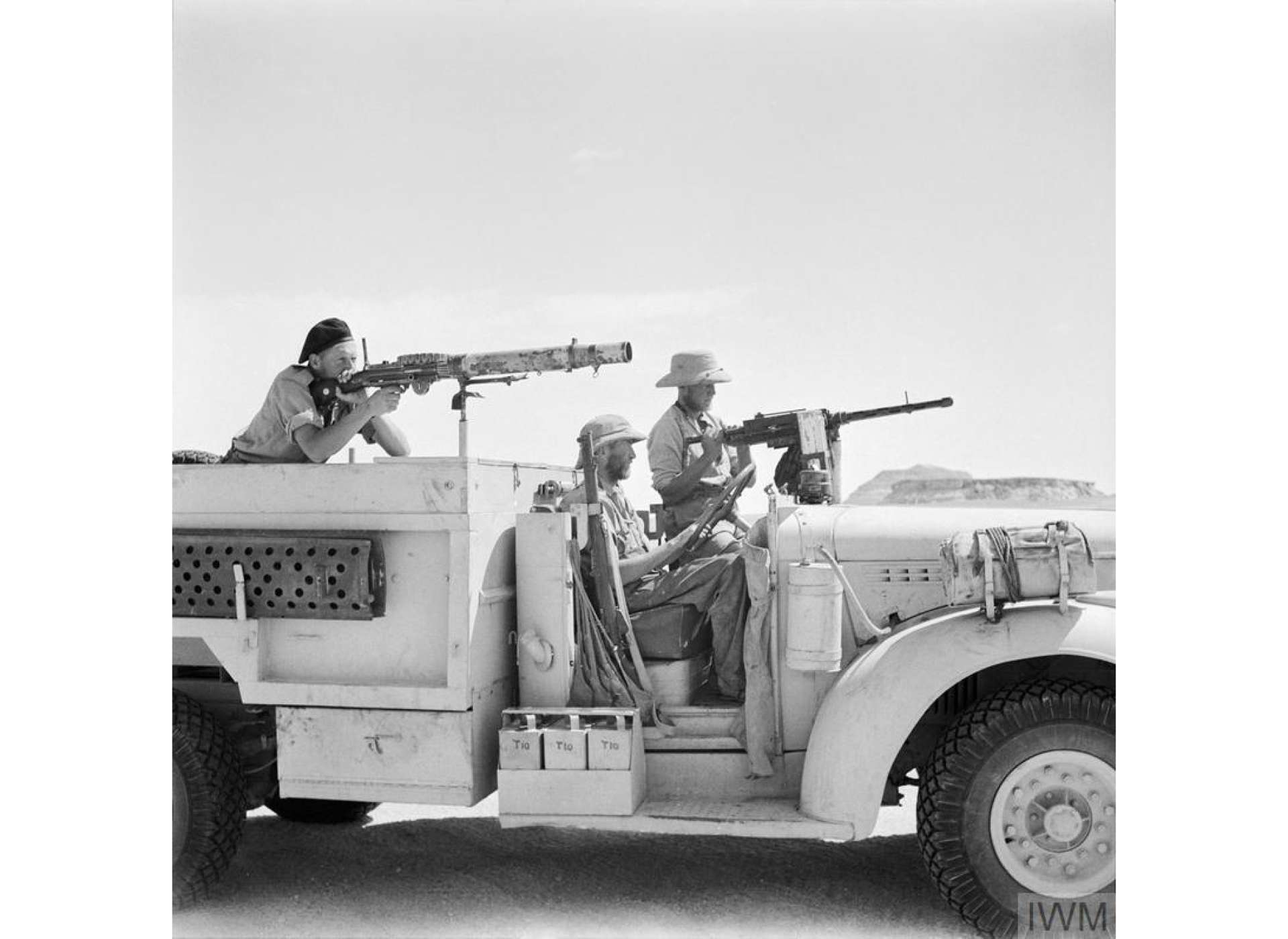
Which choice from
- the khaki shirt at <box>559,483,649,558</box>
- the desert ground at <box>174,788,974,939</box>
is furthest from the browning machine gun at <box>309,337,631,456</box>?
the desert ground at <box>174,788,974,939</box>

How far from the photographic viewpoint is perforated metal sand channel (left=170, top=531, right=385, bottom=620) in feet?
14.3

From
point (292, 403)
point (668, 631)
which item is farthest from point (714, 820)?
point (292, 403)

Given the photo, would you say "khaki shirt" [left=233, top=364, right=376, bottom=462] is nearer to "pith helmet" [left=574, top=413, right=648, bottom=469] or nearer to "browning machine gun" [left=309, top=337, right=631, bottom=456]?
"browning machine gun" [left=309, top=337, right=631, bottom=456]

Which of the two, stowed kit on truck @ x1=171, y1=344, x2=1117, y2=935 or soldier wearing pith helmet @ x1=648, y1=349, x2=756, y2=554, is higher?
soldier wearing pith helmet @ x1=648, y1=349, x2=756, y2=554

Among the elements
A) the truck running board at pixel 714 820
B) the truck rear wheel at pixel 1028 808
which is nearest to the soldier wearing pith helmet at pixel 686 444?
the truck running board at pixel 714 820

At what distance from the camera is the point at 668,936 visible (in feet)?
14.0

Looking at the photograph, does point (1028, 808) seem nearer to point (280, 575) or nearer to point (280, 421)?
point (280, 575)

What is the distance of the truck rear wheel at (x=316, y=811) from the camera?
5.72 meters

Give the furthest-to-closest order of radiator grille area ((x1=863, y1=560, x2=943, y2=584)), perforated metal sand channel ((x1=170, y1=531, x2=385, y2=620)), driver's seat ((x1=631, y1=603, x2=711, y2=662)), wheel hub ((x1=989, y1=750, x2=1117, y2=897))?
driver's seat ((x1=631, y1=603, x2=711, y2=662)) → radiator grille area ((x1=863, y1=560, x2=943, y2=584)) → perforated metal sand channel ((x1=170, y1=531, x2=385, y2=620)) → wheel hub ((x1=989, y1=750, x2=1117, y2=897))

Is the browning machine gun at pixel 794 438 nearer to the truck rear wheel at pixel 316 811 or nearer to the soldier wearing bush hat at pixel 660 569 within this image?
the soldier wearing bush hat at pixel 660 569

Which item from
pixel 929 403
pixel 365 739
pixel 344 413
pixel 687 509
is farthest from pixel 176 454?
pixel 929 403

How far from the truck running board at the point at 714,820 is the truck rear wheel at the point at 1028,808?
1.28ft

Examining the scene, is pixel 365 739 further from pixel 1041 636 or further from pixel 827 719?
pixel 1041 636

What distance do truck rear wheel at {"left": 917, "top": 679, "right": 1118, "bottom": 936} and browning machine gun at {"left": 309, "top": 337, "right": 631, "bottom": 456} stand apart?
1.92m
